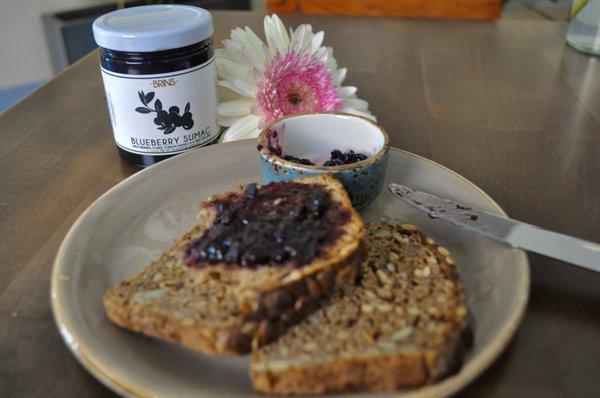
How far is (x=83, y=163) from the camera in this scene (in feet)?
4.52

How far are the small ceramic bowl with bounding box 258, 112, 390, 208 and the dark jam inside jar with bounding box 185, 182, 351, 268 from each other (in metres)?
0.09

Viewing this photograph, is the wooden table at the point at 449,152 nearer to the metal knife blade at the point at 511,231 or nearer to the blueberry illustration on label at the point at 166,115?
the metal knife blade at the point at 511,231

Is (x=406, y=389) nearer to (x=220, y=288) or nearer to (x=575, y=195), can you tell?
(x=220, y=288)

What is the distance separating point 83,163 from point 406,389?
1031 mm

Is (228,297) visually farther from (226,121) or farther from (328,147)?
(226,121)

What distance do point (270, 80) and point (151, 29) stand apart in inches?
12.1

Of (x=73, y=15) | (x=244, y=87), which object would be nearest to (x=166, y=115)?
(x=244, y=87)

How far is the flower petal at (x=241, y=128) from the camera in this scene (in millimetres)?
1353

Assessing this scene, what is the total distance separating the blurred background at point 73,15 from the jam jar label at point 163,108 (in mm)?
1686

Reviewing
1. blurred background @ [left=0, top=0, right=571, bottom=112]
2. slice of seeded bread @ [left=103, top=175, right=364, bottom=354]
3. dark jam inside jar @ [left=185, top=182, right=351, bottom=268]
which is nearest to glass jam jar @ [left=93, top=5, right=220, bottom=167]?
dark jam inside jar @ [left=185, top=182, right=351, bottom=268]

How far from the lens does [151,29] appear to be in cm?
116

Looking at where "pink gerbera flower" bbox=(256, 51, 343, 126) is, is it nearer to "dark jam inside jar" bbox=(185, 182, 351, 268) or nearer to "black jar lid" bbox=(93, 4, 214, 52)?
"black jar lid" bbox=(93, 4, 214, 52)

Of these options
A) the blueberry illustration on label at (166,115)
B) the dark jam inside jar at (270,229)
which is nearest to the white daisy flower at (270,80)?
the blueberry illustration on label at (166,115)

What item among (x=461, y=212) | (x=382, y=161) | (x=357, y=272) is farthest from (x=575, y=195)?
(x=357, y=272)
